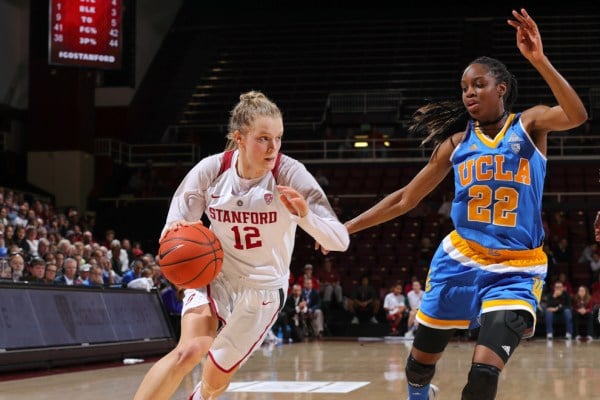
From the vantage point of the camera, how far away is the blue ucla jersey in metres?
4.57

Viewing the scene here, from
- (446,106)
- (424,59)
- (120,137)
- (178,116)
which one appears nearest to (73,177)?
(120,137)

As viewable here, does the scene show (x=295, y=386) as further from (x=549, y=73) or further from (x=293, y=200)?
(x=549, y=73)

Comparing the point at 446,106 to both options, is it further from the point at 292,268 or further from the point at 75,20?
the point at 292,268

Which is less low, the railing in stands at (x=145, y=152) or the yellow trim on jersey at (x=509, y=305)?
the yellow trim on jersey at (x=509, y=305)

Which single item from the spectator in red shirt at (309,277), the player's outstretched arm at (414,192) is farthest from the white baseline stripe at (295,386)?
the spectator in red shirt at (309,277)

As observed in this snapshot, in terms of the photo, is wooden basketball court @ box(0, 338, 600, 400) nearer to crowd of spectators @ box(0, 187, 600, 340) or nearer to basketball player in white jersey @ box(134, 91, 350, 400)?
crowd of spectators @ box(0, 187, 600, 340)

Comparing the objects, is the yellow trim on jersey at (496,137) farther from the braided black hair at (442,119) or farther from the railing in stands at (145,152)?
the railing in stands at (145,152)

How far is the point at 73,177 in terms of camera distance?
22.4 m

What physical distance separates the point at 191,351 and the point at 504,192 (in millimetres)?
1665

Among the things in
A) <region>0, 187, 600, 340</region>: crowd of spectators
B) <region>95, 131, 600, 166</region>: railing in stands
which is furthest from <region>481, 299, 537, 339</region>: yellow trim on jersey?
<region>95, 131, 600, 166</region>: railing in stands

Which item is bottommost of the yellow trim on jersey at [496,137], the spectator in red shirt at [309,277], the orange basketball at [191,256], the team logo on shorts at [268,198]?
the spectator in red shirt at [309,277]

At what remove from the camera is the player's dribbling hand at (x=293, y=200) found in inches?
167

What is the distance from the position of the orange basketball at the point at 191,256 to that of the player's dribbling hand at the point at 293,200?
44cm

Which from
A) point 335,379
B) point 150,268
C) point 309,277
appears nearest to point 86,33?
point 150,268
